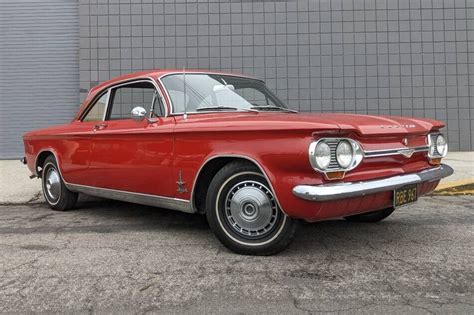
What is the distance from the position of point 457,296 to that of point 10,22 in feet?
36.7

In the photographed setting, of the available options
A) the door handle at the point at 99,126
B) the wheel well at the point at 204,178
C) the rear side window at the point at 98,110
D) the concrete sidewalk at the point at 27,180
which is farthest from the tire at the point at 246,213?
the concrete sidewalk at the point at 27,180

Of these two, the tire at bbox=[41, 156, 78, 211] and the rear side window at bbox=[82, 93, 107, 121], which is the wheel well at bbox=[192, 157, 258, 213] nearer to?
the rear side window at bbox=[82, 93, 107, 121]

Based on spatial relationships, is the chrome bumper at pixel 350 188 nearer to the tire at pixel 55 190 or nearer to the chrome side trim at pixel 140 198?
the chrome side trim at pixel 140 198

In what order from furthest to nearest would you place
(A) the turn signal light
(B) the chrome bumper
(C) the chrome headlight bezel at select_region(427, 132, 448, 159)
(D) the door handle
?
(D) the door handle, (C) the chrome headlight bezel at select_region(427, 132, 448, 159), (A) the turn signal light, (B) the chrome bumper

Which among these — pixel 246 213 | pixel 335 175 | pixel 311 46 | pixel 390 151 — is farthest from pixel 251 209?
pixel 311 46

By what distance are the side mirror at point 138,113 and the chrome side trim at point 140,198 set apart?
76 centimetres

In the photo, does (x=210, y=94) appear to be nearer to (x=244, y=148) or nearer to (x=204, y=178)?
(x=204, y=178)

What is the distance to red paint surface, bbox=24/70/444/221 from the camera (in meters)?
3.51

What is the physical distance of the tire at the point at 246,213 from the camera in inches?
150

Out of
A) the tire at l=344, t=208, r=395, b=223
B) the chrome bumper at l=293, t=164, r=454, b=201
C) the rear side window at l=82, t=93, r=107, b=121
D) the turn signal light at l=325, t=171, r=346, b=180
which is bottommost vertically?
the tire at l=344, t=208, r=395, b=223

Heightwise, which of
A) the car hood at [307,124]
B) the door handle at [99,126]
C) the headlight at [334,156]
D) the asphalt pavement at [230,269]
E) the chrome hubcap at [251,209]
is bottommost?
the asphalt pavement at [230,269]

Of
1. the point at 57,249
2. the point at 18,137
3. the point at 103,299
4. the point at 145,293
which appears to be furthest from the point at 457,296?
the point at 18,137

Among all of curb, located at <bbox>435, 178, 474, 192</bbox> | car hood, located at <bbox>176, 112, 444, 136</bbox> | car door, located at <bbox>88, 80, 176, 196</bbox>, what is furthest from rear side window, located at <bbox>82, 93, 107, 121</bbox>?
curb, located at <bbox>435, 178, 474, 192</bbox>

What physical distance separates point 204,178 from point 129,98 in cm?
176
